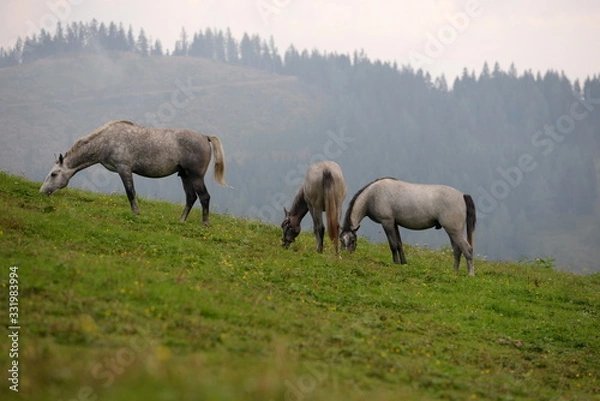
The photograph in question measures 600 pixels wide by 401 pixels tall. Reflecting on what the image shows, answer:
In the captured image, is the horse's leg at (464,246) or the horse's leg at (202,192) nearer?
the horse's leg at (464,246)

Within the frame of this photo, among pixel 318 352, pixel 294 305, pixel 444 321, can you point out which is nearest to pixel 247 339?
pixel 318 352

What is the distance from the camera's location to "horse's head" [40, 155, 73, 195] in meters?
23.8

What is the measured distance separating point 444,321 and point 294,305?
3994 mm

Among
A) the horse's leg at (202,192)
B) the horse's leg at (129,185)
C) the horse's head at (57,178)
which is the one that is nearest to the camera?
the horse's leg at (129,185)

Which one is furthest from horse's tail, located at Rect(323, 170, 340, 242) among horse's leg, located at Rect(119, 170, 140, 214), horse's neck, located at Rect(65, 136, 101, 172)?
horse's neck, located at Rect(65, 136, 101, 172)

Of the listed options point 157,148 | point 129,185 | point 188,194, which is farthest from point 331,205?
point 129,185

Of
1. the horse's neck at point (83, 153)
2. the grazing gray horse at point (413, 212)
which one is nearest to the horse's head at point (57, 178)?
the horse's neck at point (83, 153)

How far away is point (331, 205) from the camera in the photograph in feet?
73.2

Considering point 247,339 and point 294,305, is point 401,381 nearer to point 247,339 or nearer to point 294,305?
point 247,339

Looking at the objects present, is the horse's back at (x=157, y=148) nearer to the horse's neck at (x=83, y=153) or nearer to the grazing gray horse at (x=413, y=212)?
the horse's neck at (x=83, y=153)

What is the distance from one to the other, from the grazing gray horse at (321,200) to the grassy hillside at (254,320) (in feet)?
2.34

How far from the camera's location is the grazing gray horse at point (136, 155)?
23672 mm

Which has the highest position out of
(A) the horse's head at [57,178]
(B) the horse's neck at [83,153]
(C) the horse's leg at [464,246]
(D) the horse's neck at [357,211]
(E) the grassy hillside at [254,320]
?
(B) the horse's neck at [83,153]

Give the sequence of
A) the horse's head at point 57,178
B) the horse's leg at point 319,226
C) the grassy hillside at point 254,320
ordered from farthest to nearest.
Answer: the horse's head at point 57,178 → the horse's leg at point 319,226 → the grassy hillside at point 254,320
